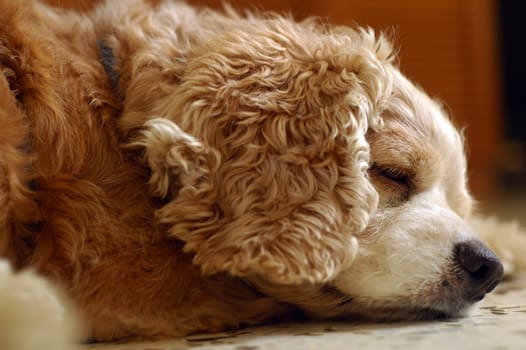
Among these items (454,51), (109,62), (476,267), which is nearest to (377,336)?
(476,267)

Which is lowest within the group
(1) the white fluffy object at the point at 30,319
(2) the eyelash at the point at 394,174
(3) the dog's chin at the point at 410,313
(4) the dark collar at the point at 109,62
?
(1) the white fluffy object at the point at 30,319

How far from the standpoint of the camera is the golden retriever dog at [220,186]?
167 centimetres

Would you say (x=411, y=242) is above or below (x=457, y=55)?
below

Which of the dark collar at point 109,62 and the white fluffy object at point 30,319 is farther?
the dark collar at point 109,62

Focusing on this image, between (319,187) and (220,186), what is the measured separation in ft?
0.71

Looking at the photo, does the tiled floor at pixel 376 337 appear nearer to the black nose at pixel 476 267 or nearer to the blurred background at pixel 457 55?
the black nose at pixel 476 267

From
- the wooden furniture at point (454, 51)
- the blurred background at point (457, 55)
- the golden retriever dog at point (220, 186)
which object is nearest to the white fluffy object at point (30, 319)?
the golden retriever dog at point (220, 186)

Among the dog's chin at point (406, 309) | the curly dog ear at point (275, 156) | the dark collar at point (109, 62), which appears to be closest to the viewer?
the curly dog ear at point (275, 156)

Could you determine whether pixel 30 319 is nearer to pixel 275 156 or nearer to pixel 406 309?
pixel 275 156

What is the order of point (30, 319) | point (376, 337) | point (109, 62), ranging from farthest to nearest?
1. point (109, 62)
2. point (376, 337)
3. point (30, 319)

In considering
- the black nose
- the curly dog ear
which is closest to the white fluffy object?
the curly dog ear

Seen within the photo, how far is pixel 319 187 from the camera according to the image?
172 cm

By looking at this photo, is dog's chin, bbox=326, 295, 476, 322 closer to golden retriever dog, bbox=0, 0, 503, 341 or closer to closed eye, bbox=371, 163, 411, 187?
golden retriever dog, bbox=0, 0, 503, 341

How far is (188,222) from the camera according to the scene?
1.69 m
